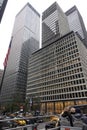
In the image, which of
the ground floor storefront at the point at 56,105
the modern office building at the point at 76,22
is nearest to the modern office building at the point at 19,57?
the ground floor storefront at the point at 56,105

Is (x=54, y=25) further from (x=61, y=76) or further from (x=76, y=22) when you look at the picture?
(x=61, y=76)

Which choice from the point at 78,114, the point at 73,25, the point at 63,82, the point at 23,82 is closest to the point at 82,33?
the point at 73,25

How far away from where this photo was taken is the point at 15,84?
11744 centimetres

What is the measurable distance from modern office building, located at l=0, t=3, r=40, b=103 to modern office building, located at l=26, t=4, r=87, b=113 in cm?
2890

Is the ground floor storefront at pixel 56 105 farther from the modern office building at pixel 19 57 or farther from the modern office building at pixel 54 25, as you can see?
the modern office building at pixel 54 25

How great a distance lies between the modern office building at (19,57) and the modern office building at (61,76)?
Result: 2890 centimetres

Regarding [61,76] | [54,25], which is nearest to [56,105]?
[61,76]

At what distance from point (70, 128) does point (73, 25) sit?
176 m

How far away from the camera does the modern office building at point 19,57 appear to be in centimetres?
12012

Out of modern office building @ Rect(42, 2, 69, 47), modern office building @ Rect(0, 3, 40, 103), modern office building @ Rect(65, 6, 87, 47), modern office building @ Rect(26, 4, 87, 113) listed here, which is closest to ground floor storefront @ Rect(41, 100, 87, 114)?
modern office building @ Rect(26, 4, 87, 113)

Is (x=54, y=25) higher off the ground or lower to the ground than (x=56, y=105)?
higher

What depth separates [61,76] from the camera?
2643 inches

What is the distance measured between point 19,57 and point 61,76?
256ft

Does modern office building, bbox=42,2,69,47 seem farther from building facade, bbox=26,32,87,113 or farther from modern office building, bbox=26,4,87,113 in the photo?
building facade, bbox=26,32,87,113
